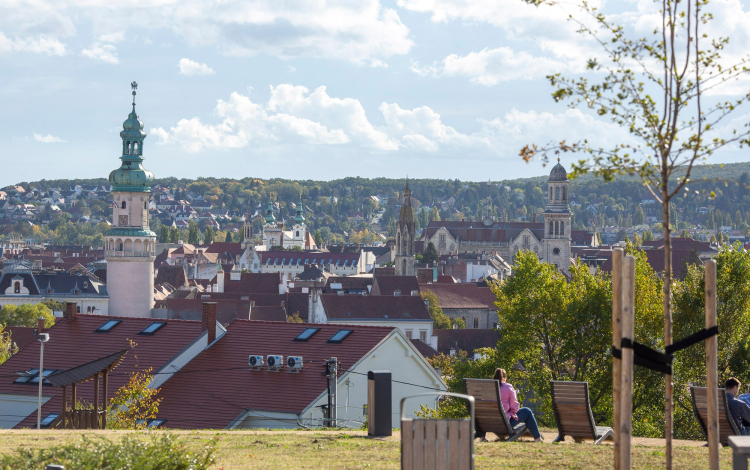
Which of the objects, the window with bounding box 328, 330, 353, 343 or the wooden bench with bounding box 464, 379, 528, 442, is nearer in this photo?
the wooden bench with bounding box 464, 379, 528, 442

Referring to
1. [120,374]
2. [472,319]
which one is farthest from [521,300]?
[472,319]

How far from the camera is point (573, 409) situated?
517 inches

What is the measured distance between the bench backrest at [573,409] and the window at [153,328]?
68.2 feet

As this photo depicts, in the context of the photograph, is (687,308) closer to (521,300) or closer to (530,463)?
(521,300)

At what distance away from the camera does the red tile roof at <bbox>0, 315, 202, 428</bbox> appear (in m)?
29.1

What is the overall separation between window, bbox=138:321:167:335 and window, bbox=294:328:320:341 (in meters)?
5.22

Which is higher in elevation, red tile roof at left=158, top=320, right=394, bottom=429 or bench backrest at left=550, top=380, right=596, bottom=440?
bench backrest at left=550, top=380, right=596, bottom=440

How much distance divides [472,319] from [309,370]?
6856 cm

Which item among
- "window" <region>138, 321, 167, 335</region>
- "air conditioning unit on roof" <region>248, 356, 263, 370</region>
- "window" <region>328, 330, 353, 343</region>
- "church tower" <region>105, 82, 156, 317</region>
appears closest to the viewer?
"air conditioning unit on roof" <region>248, 356, 263, 370</region>

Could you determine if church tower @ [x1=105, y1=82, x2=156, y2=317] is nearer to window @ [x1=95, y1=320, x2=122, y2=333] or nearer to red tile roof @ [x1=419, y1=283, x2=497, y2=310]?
red tile roof @ [x1=419, y1=283, x2=497, y2=310]

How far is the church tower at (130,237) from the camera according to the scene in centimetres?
6731

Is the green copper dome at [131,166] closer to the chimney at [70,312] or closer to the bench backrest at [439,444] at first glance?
the chimney at [70,312]

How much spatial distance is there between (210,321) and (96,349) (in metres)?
4.08

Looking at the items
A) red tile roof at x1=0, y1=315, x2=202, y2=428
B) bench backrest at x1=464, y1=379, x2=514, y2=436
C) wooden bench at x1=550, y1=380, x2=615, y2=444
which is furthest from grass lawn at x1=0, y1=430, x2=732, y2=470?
red tile roof at x1=0, y1=315, x2=202, y2=428
